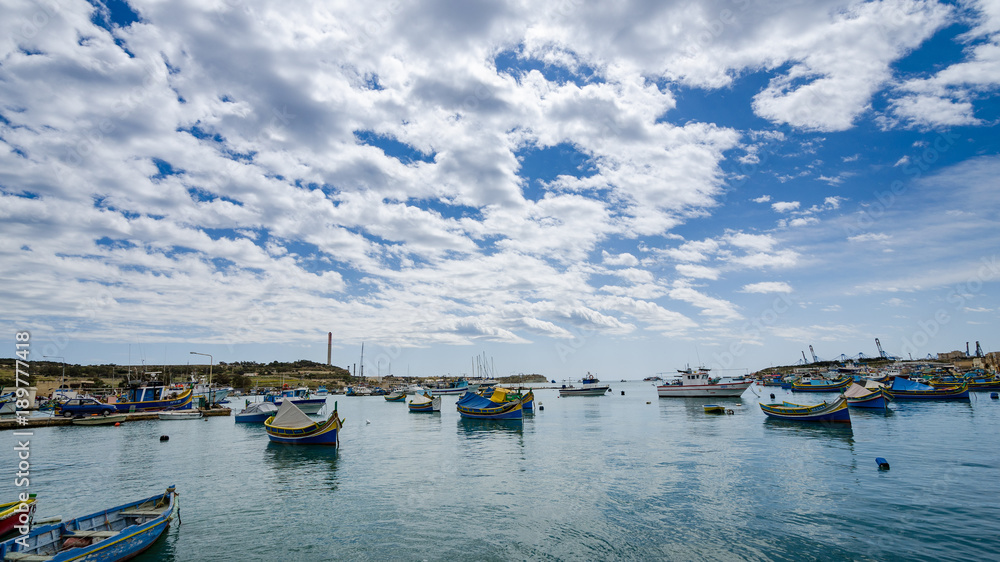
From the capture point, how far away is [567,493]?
24.4 meters

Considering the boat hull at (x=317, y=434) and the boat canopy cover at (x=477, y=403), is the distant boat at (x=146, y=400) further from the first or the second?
the boat hull at (x=317, y=434)

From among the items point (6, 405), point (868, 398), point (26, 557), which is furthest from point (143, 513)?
point (6, 405)

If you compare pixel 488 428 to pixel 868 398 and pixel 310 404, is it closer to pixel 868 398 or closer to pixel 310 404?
pixel 310 404

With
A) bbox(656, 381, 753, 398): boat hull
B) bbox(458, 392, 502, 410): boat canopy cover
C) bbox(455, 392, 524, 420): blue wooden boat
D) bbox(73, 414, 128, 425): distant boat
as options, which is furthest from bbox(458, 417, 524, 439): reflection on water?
bbox(656, 381, 753, 398): boat hull

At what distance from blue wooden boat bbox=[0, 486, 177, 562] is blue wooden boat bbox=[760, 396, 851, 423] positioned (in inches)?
2075

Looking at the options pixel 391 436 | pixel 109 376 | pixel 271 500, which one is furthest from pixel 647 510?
pixel 109 376

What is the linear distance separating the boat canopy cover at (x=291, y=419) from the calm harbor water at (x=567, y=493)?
7.42 ft

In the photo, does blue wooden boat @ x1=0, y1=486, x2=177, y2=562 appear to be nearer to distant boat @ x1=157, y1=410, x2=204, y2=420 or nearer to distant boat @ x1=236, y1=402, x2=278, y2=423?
distant boat @ x1=236, y1=402, x2=278, y2=423

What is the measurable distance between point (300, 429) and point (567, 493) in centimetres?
2632

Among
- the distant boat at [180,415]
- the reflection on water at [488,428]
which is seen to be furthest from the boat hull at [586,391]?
the distant boat at [180,415]

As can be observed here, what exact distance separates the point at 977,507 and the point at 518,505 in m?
19.8

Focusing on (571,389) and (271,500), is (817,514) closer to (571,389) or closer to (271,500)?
(271,500)

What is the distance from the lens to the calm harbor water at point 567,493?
55.8ft

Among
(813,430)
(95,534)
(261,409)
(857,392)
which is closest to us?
(95,534)
